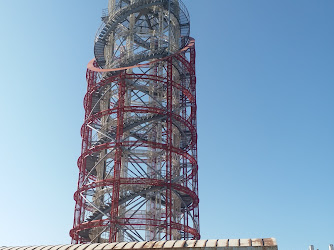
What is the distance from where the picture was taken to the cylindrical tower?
1582 inches

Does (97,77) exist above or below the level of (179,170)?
above

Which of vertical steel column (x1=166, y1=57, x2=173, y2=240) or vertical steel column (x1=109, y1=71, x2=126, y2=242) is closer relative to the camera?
vertical steel column (x1=109, y1=71, x2=126, y2=242)

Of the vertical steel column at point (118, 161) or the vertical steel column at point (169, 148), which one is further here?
the vertical steel column at point (169, 148)

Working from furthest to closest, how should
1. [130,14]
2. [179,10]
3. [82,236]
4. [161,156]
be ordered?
1. [179,10]
2. [130,14]
3. [161,156]
4. [82,236]

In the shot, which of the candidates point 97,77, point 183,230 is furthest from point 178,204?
point 97,77

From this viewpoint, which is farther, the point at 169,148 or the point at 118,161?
the point at 169,148

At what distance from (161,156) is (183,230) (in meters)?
7.36

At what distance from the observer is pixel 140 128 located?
145 feet

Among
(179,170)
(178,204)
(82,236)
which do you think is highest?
(179,170)

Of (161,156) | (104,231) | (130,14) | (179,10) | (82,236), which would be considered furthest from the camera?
(179,10)

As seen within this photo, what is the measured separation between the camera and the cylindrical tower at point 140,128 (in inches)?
1582

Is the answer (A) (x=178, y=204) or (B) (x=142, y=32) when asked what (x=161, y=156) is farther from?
(B) (x=142, y=32)

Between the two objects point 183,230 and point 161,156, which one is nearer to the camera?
point 183,230

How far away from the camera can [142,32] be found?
2004 inches
